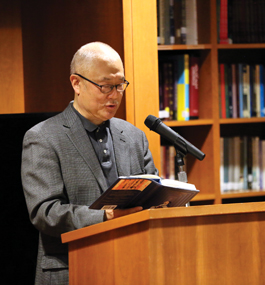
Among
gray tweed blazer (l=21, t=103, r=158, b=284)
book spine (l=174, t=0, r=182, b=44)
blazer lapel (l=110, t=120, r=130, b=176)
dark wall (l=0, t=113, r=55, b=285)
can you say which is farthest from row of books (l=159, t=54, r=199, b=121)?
dark wall (l=0, t=113, r=55, b=285)

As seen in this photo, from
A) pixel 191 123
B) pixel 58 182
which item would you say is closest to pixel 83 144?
pixel 58 182

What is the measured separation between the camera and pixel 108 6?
2111 mm

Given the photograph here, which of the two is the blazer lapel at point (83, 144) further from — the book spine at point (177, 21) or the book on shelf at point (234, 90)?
the book on shelf at point (234, 90)

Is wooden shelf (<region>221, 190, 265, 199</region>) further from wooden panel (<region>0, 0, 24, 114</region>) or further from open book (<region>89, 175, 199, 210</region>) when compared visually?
wooden panel (<region>0, 0, 24, 114</region>)

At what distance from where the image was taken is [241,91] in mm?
2418

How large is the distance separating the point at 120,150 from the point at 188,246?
0.75 meters

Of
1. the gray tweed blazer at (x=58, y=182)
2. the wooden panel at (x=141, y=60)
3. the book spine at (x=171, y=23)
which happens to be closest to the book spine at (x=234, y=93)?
the book spine at (x=171, y=23)

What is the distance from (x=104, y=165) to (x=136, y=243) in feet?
2.05

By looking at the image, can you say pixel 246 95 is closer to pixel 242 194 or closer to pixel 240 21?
pixel 240 21

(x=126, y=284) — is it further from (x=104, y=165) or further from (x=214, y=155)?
(x=214, y=155)

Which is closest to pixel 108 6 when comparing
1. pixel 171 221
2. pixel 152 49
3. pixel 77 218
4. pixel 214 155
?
pixel 152 49

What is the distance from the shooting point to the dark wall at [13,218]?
1841mm

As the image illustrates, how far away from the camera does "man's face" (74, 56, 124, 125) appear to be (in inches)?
60.6

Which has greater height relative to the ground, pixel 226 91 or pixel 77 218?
pixel 226 91
